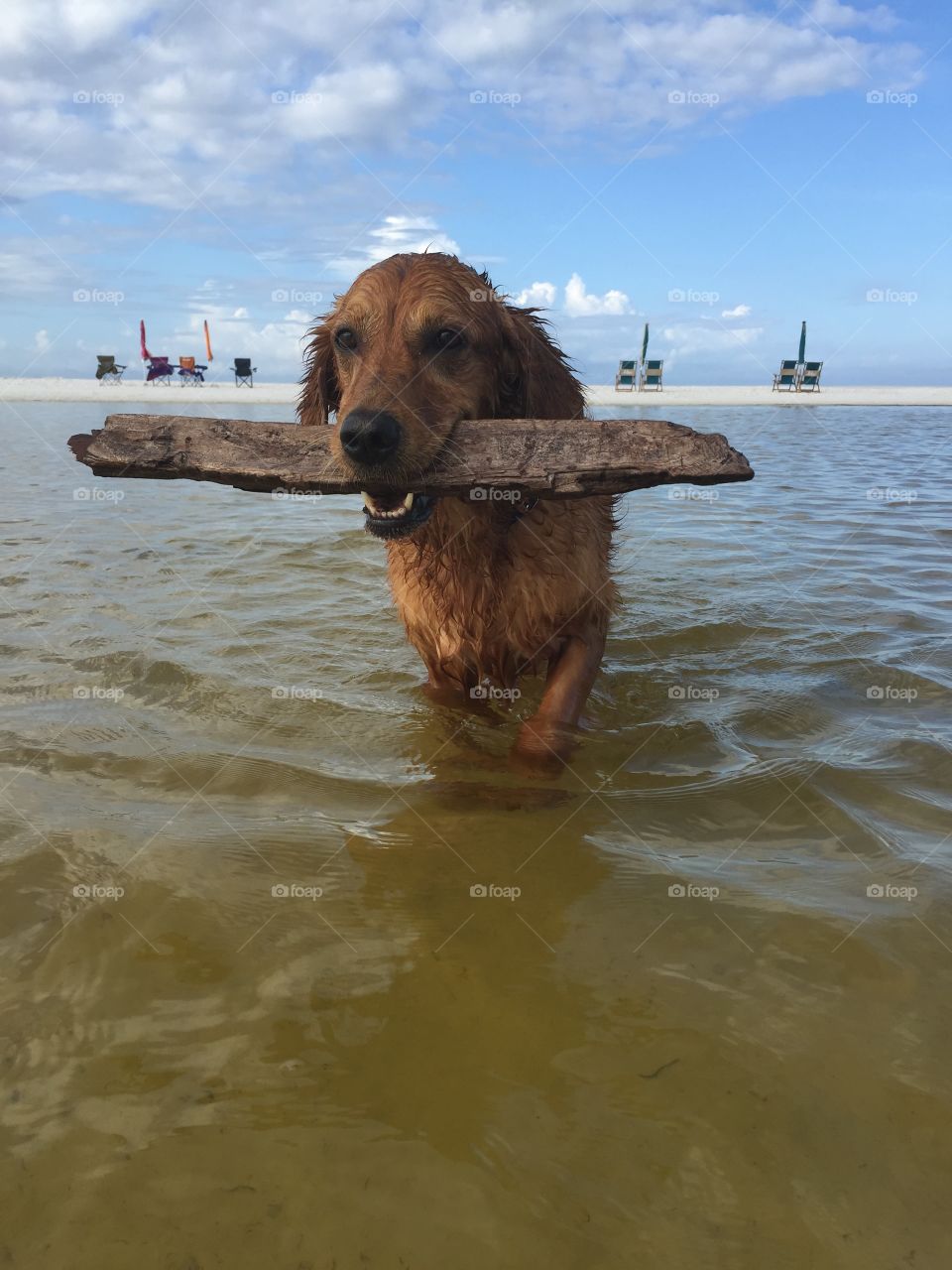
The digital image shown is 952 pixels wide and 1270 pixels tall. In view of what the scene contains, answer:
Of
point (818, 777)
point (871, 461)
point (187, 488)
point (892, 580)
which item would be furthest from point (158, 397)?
point (818, 777)

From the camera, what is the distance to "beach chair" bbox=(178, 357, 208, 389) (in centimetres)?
3766

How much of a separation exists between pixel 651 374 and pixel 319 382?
40.5m

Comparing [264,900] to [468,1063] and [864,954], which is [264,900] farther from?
[864,954]

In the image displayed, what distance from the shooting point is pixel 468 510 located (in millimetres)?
4238

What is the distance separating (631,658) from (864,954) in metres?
3.26

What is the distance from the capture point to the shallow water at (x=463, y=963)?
1741 millimetres
